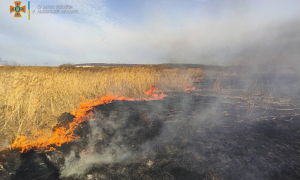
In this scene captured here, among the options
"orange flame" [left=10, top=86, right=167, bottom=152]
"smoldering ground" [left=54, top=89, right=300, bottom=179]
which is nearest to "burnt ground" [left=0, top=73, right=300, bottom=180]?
"smoldering ground" [left=54, top=89, right=300, bottom=179]

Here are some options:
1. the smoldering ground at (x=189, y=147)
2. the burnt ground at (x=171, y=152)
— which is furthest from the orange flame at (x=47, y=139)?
the smoldering ground at (x=189, y=147)

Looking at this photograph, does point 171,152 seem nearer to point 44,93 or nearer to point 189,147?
point 189,147

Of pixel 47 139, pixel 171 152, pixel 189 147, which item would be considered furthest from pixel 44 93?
pixel 189 147

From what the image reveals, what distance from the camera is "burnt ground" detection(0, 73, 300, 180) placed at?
3.25 meters

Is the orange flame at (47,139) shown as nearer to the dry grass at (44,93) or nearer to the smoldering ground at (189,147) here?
the dry grass at (44,93)

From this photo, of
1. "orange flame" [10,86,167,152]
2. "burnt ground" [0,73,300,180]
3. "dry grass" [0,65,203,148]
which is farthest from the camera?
"dry grass" [0,65,203,148]

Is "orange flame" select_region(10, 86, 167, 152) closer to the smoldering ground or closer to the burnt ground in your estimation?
the burnt ground

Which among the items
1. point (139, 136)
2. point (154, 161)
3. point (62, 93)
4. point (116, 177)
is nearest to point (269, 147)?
point (154, 161)

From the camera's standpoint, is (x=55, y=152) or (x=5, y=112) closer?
(x=55, y=152)

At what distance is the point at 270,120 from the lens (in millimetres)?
6488

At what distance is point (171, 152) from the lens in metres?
4.00

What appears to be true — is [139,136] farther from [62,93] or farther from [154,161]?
[62,93]

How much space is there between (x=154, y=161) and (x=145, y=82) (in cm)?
992

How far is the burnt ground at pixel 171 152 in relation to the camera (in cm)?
325
